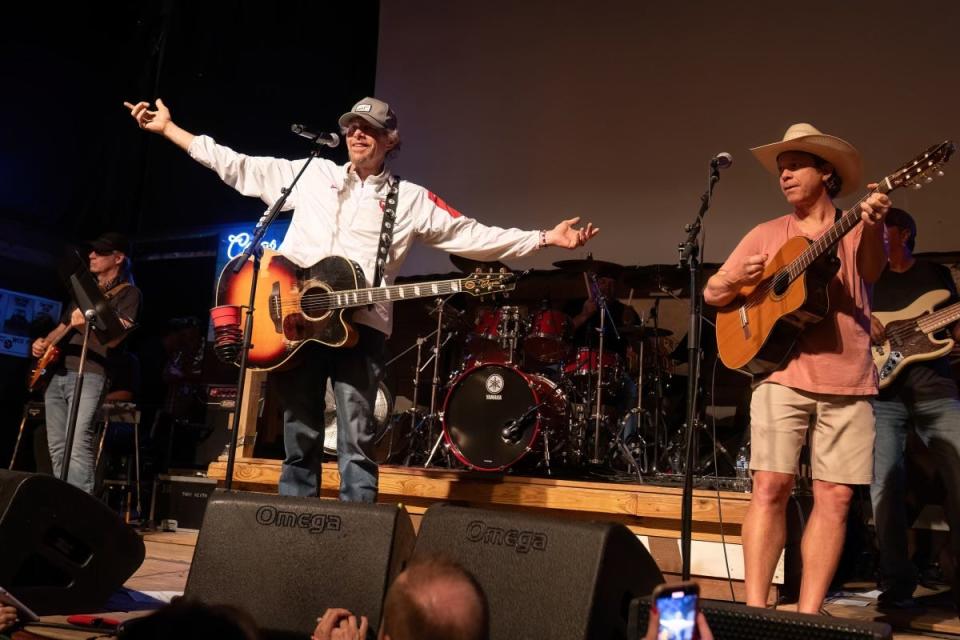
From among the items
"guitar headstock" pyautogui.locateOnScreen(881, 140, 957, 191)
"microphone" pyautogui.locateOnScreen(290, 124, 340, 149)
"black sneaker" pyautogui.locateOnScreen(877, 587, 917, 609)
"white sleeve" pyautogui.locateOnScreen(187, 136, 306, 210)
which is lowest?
"black sneaker" pyautogui.locateOnScreen(877, 587, 917, 609)

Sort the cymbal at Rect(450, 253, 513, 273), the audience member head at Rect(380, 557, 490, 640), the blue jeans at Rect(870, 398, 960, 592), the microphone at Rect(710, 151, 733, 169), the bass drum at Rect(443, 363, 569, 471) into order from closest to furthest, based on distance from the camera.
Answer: the audience member head at Rect(380, 557, 490, 640) → the microphone at Rect(710, 151, 733, 169) → the blue jeans at Rect(870, 398, 960, 592) → the bass drum at Rect(443, 363, 569, 471) → the cymbal at Rect(450, 253, 513, 273)

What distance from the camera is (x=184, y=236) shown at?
10.6 m

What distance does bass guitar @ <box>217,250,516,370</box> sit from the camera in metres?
4.04

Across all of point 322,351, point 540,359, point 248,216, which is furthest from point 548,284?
point 322,351

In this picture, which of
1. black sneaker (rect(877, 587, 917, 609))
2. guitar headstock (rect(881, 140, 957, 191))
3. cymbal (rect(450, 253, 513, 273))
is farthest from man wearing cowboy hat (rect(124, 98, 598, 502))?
cymbal (rect(450, 253, 513, 273))

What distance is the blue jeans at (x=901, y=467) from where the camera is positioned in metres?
4.52

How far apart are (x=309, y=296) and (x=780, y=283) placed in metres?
2.17

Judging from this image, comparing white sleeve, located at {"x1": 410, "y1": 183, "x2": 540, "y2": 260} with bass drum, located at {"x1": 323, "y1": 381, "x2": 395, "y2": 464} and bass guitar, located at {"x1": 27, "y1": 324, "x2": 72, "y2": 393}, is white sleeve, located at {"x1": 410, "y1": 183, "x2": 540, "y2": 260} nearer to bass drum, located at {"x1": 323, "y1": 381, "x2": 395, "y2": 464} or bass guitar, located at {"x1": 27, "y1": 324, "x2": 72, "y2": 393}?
bass drum, located at {"x1": 323, "y1": 381, "x2": 395, "y2": 464}

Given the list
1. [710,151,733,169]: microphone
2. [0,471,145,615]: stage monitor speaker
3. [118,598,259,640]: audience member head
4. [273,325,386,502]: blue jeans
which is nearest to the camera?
[118,598,259,640]: audience member head

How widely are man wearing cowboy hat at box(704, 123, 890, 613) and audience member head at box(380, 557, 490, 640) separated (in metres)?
2.12

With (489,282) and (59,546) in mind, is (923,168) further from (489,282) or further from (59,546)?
(59,546)

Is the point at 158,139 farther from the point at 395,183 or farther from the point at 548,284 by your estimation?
the point at 395,183

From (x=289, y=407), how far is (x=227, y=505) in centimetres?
131

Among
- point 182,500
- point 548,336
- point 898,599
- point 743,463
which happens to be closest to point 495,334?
point 548,336
